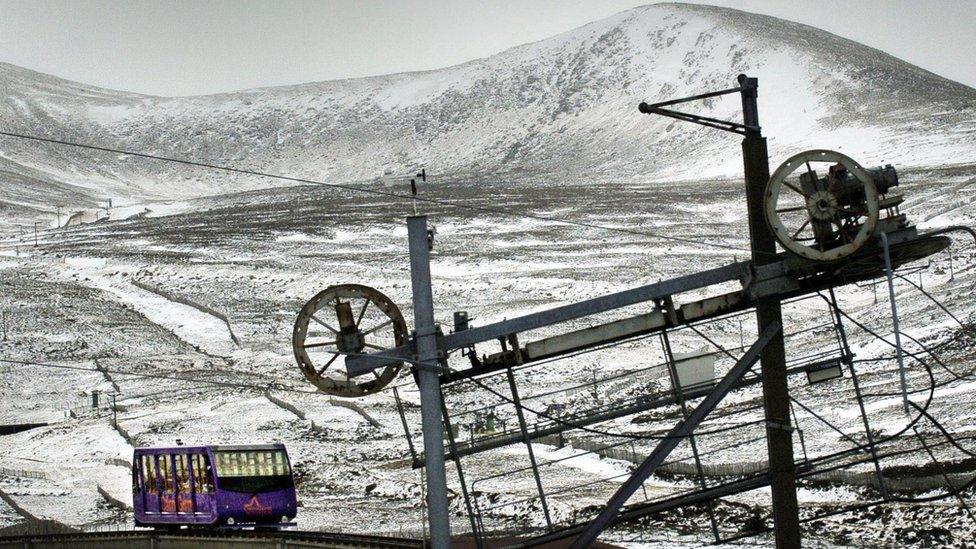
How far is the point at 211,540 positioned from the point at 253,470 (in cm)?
646

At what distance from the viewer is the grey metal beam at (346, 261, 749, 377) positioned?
Answer: 18.3 metres

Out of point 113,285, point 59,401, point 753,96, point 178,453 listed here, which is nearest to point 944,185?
point 113,285

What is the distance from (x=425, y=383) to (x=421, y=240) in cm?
201

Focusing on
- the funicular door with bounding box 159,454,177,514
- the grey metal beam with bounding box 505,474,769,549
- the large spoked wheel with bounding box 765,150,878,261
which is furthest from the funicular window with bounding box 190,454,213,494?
the large spoked wheel with bounding box 765,150,878,261

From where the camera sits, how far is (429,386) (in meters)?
18.3

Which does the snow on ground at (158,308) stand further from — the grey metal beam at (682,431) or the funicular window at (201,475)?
the grey metal beam at (682,431)

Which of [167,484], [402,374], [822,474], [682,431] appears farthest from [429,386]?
[822,474]

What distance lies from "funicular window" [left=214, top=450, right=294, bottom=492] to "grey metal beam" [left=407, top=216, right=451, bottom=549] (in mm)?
19012

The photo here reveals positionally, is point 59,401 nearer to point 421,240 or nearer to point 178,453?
point 178,453

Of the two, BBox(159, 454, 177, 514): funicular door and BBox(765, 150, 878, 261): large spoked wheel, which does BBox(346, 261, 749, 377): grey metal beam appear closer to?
BBox(765, 150, 878, 261): large spoked wheel

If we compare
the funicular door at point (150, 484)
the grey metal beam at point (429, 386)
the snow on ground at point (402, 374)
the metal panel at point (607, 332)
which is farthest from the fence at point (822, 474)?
the funicular door at point (150, 484)

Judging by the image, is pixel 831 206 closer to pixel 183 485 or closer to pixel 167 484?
pixel 183 485

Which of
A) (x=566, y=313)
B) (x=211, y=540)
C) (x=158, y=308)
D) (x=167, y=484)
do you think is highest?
(x=158, y=308)

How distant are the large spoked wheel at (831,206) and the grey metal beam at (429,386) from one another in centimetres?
476
